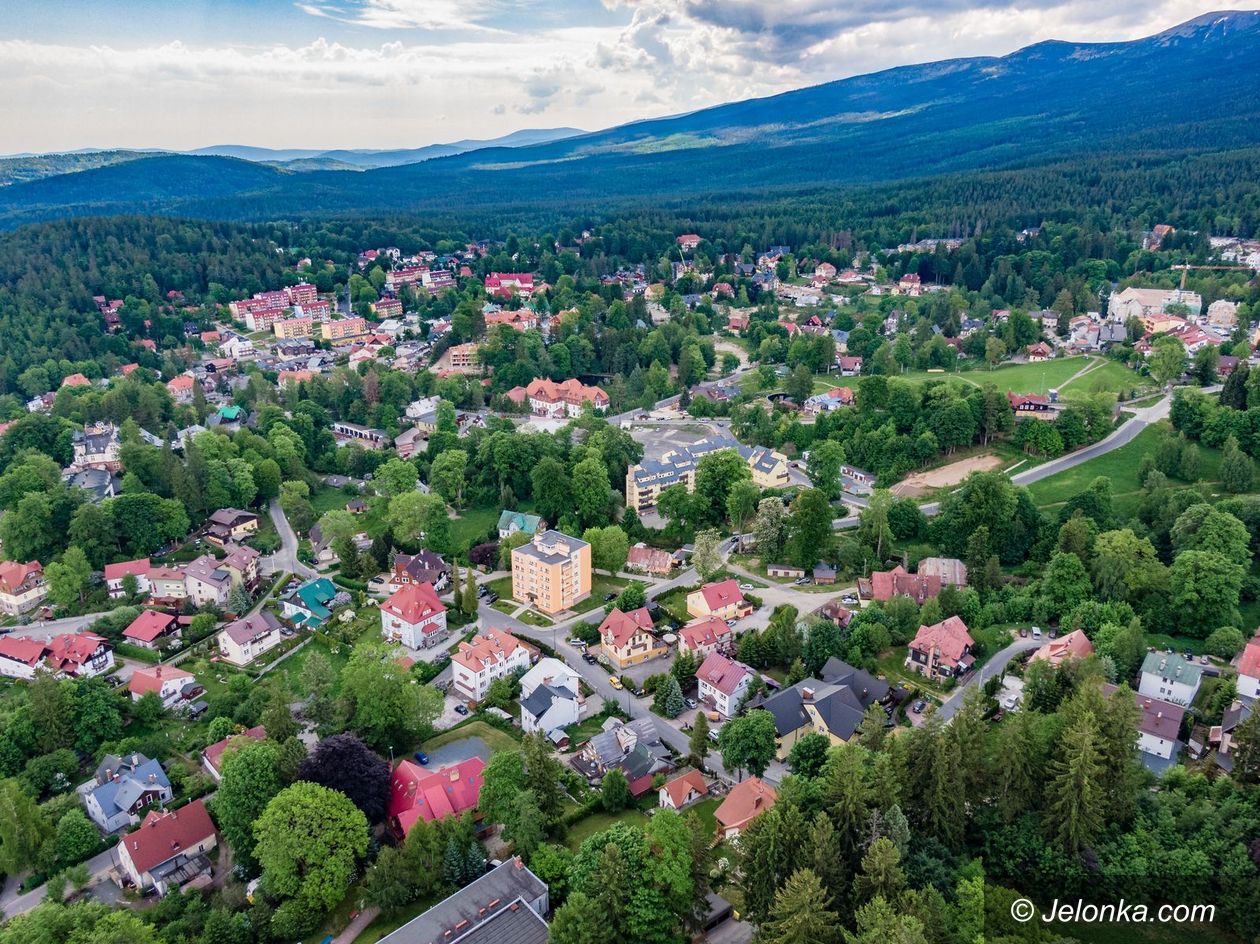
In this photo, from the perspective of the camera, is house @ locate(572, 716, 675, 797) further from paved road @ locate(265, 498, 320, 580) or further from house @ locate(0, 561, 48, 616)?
house @ locate(0, 561, 48, 616)

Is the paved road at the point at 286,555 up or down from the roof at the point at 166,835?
down

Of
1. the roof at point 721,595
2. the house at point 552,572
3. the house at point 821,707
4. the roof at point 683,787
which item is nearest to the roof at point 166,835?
the roof at point 683,787

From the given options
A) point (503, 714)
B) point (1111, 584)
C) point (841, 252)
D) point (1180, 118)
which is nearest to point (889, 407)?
point (1111, 584)

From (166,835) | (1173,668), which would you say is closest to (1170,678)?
(1173,668)

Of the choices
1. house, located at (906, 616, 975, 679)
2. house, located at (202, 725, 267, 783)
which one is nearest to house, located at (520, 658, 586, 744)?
house, located at (202, 725, 267, 783)

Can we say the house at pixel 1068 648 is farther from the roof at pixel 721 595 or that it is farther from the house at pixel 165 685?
the house at pixel 165 685

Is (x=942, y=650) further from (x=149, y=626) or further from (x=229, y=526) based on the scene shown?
(x=229, y=526)
